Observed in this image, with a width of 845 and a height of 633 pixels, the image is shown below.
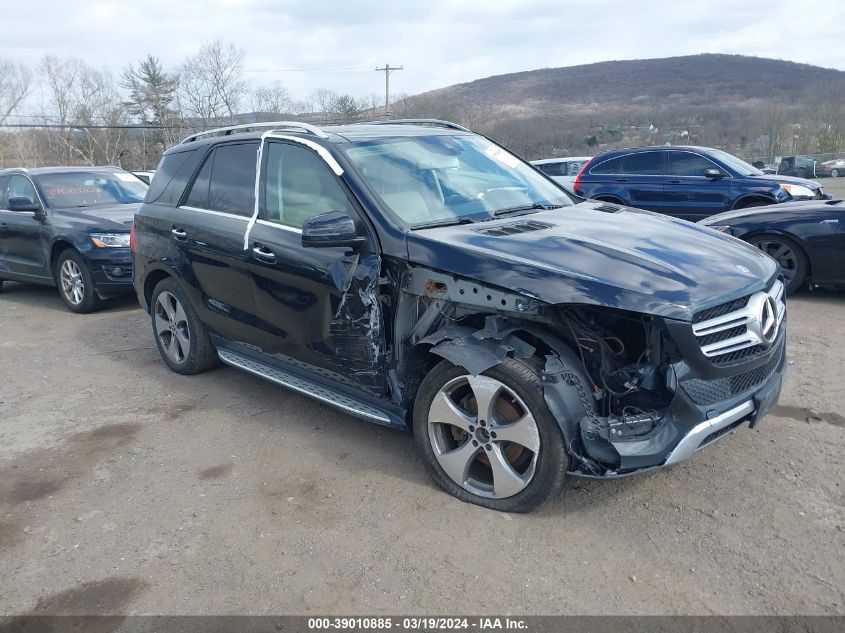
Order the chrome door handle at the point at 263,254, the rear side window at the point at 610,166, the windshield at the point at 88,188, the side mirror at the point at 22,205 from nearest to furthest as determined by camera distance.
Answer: the chrome door handle at the point at 263,254 → the side mirror at the point at 22,205 → the windshield at the point at 88,188 → the rear side window at the point at 610,166

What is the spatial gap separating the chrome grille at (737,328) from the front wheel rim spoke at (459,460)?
1.19m

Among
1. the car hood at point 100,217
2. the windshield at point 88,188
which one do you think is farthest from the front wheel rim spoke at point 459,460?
the windshield at point 88,188

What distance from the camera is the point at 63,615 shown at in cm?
280

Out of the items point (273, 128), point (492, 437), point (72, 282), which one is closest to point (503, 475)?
point (492, 437)

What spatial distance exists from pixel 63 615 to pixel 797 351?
17.6 feet

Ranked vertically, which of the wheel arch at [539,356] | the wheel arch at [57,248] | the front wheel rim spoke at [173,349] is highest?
the wheel arch at [539,356]

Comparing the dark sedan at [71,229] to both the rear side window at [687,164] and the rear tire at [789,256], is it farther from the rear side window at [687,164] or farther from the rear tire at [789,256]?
the rear side window at [687,164]

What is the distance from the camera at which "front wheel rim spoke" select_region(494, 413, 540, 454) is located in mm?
3084

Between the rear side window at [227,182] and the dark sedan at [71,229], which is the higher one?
the rear side window at [227,182]

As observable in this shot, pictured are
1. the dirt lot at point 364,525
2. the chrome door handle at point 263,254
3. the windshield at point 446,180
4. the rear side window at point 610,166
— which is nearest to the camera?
the dirt lot at point 364,525

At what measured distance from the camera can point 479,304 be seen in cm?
324

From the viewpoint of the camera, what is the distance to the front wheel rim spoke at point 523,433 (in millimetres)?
3084

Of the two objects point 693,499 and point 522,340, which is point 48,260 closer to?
point 522,340

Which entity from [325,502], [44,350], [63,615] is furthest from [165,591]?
[44,350]
